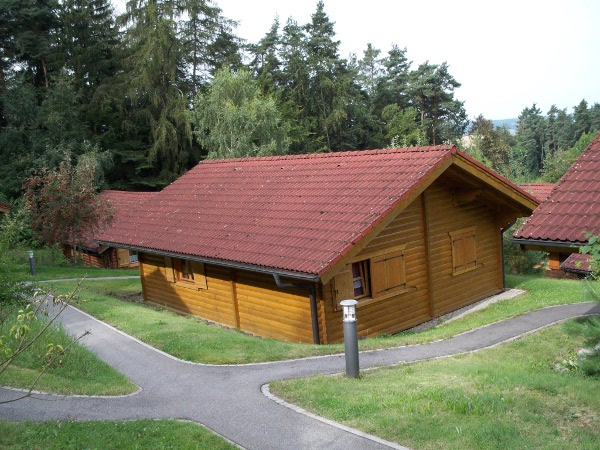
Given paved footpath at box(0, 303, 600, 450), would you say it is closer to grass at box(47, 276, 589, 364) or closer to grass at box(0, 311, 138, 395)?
grass at box(0, 311, 138, 395)

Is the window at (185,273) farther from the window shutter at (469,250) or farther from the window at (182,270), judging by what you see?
the window shutter at (469,250)

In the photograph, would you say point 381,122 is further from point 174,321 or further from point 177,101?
point 174,321

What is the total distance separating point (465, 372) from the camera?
846 cm

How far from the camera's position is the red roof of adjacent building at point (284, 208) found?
12391 mm

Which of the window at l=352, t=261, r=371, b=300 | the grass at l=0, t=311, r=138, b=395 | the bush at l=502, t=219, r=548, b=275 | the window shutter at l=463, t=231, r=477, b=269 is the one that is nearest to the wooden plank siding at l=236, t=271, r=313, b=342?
the window at l=352, t=261, r=371, b=300

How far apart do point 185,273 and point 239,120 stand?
20.6 meters

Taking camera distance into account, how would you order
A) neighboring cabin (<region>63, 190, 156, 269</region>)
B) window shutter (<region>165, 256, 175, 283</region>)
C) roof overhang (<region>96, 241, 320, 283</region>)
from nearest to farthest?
roof overhang (<region>96, 241, 320, 283</region>) < window shutter (<region>165, 256, 175, 283</region>) < neighboring cabin (<region>63, 190, 156, 269</region>)

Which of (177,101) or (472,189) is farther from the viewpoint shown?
(177,101)

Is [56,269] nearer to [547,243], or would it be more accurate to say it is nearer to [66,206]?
[66,206]

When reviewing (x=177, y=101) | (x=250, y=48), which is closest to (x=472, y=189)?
(x=177, y=101)

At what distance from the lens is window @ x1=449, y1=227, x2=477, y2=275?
1568 cm

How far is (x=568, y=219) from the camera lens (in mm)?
8586

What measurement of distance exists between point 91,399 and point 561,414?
6374mm

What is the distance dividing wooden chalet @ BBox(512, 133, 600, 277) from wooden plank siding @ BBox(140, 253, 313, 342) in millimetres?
5303
